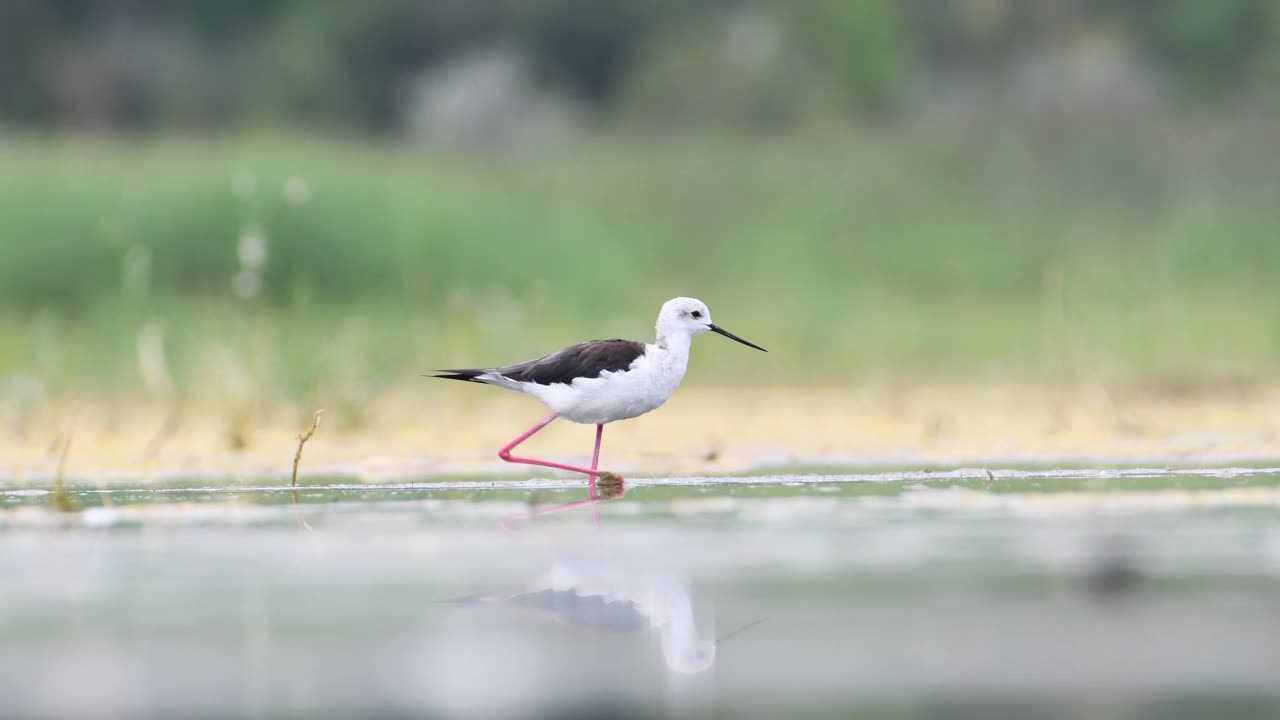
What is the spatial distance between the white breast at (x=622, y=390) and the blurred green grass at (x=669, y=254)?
97.8 inches

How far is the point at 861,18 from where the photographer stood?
30172 millimetres

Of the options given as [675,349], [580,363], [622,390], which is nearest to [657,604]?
[622,390]

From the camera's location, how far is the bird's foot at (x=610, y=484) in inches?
267

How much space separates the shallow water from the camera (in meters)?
3.74

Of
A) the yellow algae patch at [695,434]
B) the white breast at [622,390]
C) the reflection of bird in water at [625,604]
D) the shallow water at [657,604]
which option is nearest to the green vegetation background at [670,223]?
the yellow algae patch at [695,434]

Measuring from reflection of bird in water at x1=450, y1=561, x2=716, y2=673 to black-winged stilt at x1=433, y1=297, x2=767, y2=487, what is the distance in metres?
2.10

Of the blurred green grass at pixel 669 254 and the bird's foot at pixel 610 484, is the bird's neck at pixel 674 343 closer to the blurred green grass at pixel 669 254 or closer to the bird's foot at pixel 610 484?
the bird's foot at pixel 610 484

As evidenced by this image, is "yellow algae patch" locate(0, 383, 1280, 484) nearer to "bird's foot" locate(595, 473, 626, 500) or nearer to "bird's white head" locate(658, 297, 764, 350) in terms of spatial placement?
"bird's white head" locate(658, 297, 764, 350)

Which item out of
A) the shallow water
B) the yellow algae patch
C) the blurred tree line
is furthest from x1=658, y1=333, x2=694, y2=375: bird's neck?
→ the blurred tree line

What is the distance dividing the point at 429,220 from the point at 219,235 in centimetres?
154

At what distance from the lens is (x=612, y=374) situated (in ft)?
23.2

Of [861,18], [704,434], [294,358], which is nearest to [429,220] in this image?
[294,358]

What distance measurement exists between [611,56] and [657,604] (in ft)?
92.2

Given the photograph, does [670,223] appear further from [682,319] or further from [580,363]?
[580,363]
